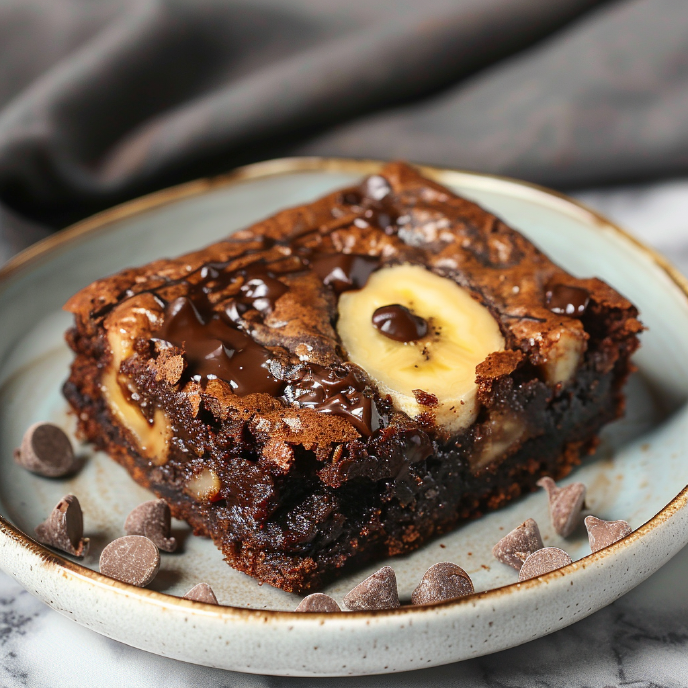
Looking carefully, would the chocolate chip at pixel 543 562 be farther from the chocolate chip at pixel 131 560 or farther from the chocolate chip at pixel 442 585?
the chocolate chip at pixel 131 560

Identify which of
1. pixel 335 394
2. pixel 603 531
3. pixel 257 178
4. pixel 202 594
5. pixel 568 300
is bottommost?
pixel 202 594

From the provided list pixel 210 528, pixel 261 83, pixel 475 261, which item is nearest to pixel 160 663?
pixel 210 528

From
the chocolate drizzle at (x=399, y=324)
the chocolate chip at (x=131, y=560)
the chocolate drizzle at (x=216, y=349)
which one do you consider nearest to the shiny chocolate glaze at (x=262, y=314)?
the chocolate drizzle at (x=216, y=349)

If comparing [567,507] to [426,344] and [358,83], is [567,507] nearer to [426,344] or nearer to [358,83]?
[426,344]

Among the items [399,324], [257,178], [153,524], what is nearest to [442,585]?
[399,324]

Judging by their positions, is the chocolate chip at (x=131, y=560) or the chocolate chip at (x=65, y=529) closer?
the chocolate chip at (x=131, y=560)

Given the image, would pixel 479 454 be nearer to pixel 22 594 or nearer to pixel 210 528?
pixel 210 528
